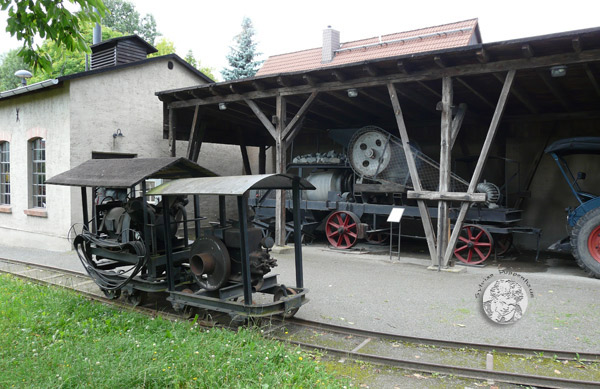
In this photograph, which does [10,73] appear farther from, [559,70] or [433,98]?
[559,70]

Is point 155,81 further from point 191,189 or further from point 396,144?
point 191,189

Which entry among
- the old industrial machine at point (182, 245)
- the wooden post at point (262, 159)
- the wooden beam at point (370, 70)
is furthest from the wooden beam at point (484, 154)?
the wooden post at point (262, 159)

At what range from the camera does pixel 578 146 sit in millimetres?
8797

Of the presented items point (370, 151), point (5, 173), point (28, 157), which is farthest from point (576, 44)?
point (5, 173)

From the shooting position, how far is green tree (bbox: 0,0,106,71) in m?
4.48

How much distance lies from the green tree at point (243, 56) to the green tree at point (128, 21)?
1859 cm

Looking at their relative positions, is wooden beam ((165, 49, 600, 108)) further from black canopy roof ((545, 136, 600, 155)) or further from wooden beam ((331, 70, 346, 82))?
black canopy roof ((545, 136, 600, 155))

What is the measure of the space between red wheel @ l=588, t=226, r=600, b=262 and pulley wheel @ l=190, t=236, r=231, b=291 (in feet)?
21.7

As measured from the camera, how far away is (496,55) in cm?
814

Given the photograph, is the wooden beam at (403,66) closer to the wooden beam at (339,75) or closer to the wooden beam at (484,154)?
the wooden beam at (339,75)

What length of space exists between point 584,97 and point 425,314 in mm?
7279

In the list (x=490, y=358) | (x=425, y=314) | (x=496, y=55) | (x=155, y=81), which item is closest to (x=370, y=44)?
(x=155, y=81)

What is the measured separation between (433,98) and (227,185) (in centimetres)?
785

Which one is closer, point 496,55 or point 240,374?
point 240,374
